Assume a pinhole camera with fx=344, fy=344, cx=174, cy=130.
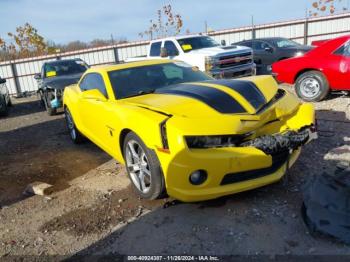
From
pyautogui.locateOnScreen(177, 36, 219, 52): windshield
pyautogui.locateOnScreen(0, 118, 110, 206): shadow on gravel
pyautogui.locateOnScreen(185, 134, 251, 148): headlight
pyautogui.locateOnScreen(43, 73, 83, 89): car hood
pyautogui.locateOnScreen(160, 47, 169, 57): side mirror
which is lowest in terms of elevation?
pyautogui.locateOnScreen(0, 118, 110, 206): shadow on gravel

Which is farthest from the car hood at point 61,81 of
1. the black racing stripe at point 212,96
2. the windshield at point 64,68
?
the black racing stripe at point 212,96

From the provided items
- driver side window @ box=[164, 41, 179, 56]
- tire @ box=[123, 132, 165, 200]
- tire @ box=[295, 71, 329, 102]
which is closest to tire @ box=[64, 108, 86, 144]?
tire @ box=[123, 132, 165, 200]

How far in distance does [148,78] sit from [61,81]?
19.2 ft

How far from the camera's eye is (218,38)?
757 inches

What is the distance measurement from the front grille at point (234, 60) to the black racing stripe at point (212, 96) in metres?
5.66

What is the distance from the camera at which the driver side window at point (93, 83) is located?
15.6ft

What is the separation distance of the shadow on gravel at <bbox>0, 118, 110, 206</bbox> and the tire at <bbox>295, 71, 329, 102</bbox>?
466cm

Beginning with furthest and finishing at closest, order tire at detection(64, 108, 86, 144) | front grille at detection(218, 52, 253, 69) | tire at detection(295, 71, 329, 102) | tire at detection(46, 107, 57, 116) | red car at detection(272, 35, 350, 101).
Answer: tire at detection(46, 107, 57, 116) < front grille at detection(218, 52, 253, 69) < tire at detection(295, 71, 329, 102) < red car at detection(272, 35, 350, 101) < tire at detection(64, 108, 86, 144)

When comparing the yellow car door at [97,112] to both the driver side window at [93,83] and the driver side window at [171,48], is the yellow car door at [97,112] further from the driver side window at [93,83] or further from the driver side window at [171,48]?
the driver side window at [171,48]

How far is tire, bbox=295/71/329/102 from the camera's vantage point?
24.1 ft

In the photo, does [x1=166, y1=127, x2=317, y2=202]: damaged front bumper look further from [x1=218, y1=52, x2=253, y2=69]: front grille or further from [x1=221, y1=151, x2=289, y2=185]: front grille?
[x1=218, y1=52, x2=253, y2=69]: front grille

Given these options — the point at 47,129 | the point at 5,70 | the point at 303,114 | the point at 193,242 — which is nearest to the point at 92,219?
the point at 193,242

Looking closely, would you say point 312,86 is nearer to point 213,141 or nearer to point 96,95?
point 96,95

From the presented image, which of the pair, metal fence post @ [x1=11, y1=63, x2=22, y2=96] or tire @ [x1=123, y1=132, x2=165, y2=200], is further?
metal fence post @ [x1=11, y1=63, x2=22, y2=96]
